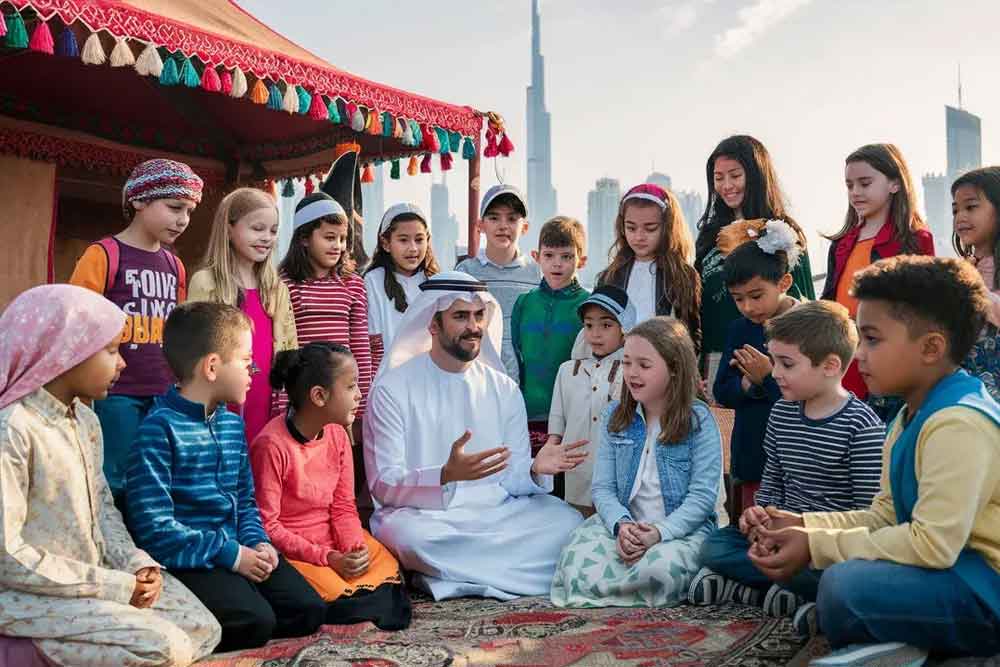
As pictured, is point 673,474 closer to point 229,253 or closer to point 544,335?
point 544,335

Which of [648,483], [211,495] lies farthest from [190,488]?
[648,483]

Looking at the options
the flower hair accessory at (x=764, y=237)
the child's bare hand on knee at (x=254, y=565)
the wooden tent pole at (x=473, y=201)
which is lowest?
the child's bare hand on knee at (x=254, y=565)

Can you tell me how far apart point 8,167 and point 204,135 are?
6.49 feet

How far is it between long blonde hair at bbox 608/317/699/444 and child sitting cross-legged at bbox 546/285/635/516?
439 millimetres

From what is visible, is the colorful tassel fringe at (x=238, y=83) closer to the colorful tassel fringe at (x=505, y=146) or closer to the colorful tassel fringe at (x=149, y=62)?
the colorful tassel fringe at (x=149, y=62)

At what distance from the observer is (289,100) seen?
6.12 metres

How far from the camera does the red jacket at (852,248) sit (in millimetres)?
3979

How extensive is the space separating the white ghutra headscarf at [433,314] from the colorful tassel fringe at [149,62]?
7.61ft

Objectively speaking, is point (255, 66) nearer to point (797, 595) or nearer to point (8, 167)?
point (8, 167)

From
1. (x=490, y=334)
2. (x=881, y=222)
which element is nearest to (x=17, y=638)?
(x=490, y=334)

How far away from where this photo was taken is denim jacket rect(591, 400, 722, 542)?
3.66 m

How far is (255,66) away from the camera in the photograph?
19.5 ft

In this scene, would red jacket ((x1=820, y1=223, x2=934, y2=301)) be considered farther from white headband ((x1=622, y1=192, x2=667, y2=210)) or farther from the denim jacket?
the denim jacket

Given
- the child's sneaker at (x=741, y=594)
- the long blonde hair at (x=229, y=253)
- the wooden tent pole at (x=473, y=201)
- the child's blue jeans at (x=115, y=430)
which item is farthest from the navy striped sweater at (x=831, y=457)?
the wooden tent pole at (x=473, y=201)
